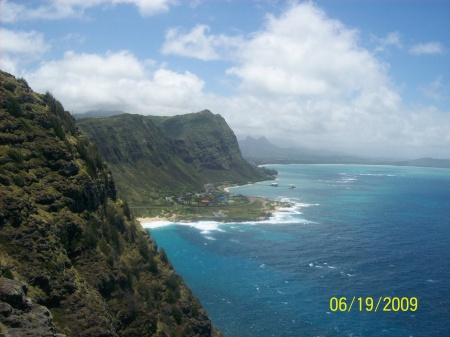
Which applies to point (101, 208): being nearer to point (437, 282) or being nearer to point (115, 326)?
point (115, 326)

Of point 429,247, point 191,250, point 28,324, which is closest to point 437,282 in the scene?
point 429,247
